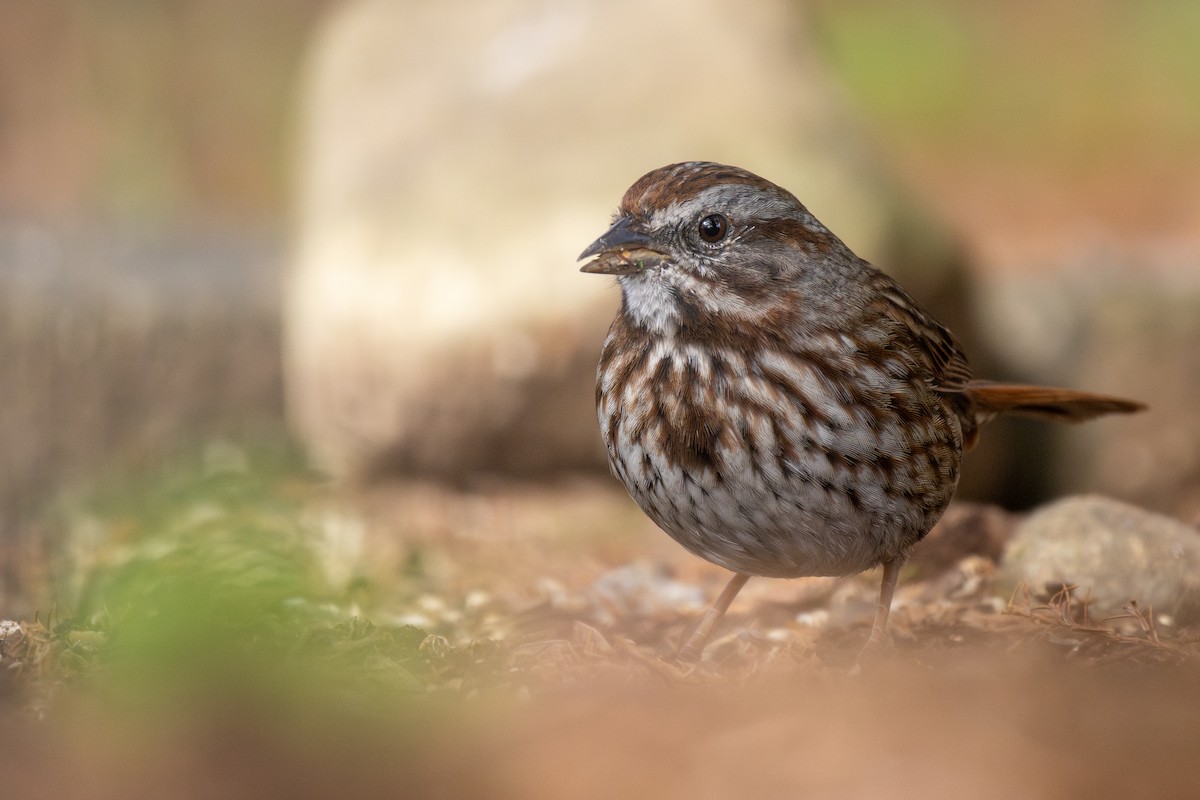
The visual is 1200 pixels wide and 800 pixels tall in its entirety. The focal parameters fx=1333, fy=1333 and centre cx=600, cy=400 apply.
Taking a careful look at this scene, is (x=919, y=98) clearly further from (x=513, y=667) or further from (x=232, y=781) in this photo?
(x=232, y=781)

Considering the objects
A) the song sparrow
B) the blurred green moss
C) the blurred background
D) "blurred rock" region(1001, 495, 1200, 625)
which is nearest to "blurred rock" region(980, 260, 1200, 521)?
the blurred background

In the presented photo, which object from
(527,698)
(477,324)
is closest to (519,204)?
(477,324)

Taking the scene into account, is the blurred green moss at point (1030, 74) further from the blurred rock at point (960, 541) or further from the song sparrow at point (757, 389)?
the song sparrow at point (757, 389)

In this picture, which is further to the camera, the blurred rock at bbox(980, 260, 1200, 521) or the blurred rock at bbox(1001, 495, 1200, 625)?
the blurred rock at bbox(980, 260, 1200, 521)

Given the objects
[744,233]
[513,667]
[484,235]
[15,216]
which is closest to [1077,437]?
[484,235]

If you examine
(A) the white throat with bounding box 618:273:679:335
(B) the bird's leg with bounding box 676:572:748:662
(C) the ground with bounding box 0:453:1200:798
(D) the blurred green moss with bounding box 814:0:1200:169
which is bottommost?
(B) the bird's leg with bounding box 676:572:748:662

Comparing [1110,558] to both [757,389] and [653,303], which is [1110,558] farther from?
[653,303]

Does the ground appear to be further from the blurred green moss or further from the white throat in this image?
the blurred green moss
